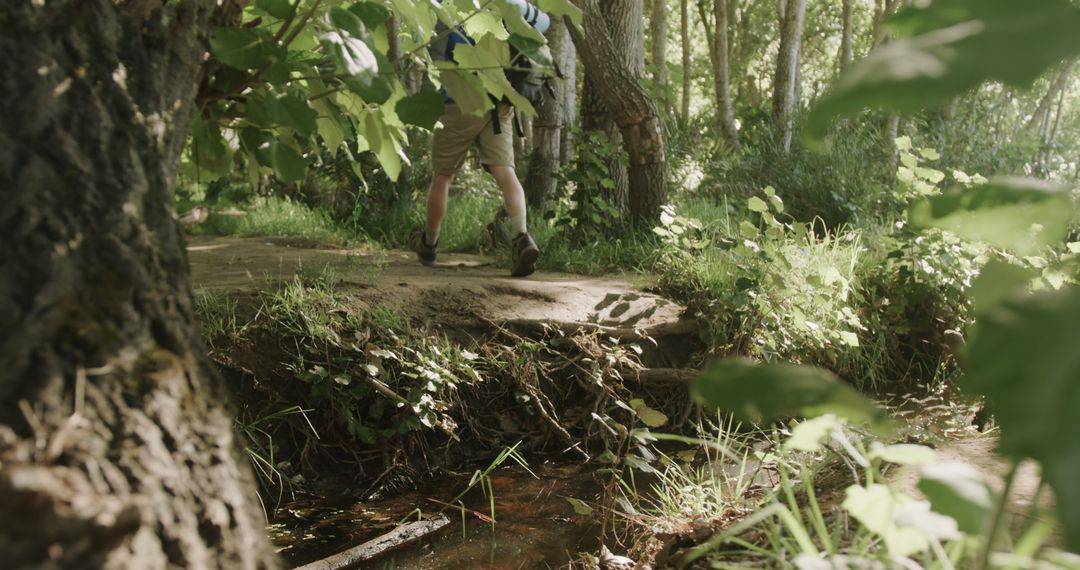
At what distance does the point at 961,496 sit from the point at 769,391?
0.42 metres

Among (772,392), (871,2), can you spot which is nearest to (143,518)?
(772,392)

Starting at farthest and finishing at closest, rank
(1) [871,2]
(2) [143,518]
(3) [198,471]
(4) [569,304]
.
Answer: (1) [871,2] → (4) [569,304] → (3) [198,471] → (2) [143,518]

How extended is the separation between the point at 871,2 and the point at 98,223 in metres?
26.6

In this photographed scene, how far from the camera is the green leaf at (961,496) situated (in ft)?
3.23

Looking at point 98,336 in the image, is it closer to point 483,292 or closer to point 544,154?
point 483,292

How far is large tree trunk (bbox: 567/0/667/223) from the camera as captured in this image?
5.91m

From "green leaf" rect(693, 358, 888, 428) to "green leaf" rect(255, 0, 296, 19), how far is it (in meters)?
1.29

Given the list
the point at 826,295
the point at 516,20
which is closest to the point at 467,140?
the point at 826,295

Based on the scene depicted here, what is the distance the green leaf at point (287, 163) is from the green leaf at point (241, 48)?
10.2 inches

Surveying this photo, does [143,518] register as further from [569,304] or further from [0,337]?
[569,304]

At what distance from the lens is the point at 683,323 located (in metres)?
4.40

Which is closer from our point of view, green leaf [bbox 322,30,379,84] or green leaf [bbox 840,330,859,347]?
green leaf [bbox 322,30,379,84]

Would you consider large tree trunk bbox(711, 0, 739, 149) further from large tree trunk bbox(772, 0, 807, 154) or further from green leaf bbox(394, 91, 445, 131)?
green leaf bbox(394, 91, 445, 131)

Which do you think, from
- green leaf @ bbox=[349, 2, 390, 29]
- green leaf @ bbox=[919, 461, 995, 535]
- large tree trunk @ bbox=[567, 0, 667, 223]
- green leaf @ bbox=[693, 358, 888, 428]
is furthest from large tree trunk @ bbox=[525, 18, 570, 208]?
green leaf @ bbox=[693, 358, 888, 428]
